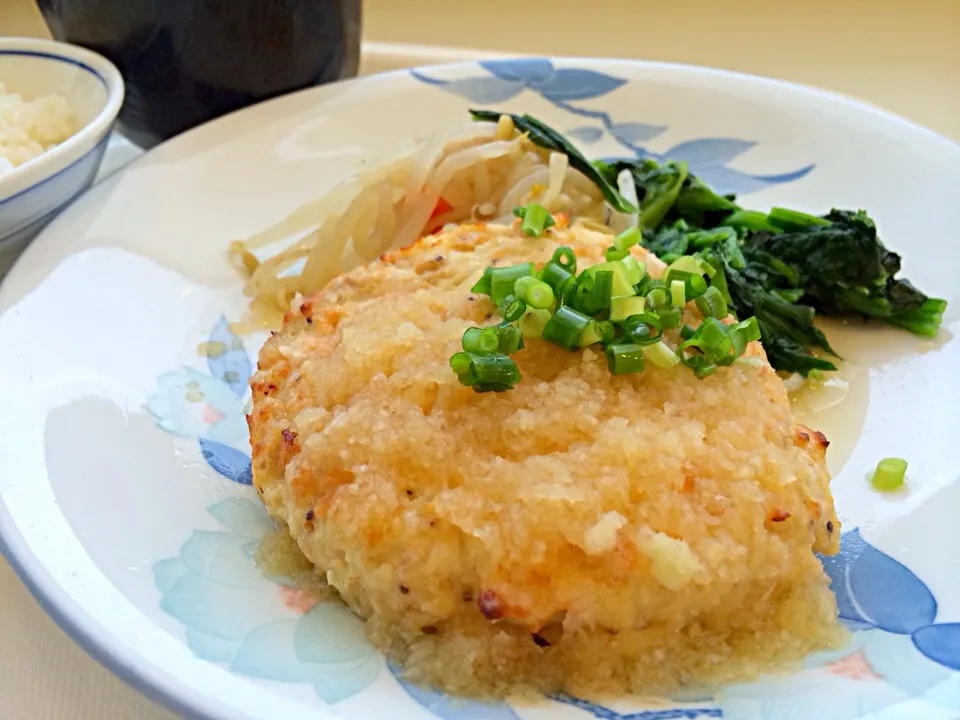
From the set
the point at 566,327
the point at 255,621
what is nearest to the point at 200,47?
the point at 566,327

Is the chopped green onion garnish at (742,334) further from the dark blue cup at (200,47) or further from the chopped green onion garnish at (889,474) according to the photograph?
the dark blue cup at (200,47)

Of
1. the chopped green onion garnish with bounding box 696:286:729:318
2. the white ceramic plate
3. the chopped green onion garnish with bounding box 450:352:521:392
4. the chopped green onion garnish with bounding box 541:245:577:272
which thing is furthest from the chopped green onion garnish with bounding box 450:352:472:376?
the chopped green onion garnish with bounding box 696:286:729:318

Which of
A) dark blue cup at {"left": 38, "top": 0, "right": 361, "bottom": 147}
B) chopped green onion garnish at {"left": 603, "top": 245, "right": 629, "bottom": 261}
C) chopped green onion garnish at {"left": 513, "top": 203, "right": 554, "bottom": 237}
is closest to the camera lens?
chopped green onion garnish at {"left": 603, "top": 245, "right": 629, "bottom": 261}

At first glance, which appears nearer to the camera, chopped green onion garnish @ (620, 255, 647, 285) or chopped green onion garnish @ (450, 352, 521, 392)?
chopped green onion garnish @ (450, 352, 521, 392)

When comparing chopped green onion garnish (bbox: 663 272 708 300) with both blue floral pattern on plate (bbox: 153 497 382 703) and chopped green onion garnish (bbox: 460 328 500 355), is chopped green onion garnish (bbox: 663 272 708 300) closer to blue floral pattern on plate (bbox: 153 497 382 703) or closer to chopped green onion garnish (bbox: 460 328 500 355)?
chopped green onion garnish (bbox: 460 328 500 355)

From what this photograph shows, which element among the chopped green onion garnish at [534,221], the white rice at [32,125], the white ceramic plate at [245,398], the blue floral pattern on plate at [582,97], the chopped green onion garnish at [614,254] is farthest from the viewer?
the blue floral pattern on plate at [582,97]

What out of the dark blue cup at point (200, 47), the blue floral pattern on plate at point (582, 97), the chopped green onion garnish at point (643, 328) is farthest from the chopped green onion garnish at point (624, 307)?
the dark blue cup at point (200, 47)

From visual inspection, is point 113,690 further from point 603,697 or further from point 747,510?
point 747,510
